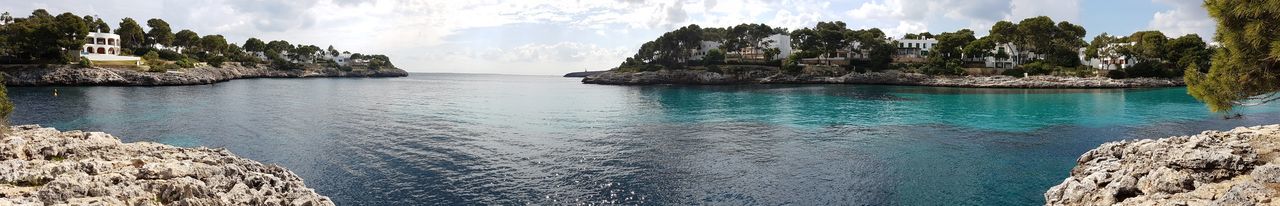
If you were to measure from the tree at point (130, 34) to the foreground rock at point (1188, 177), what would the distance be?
187 m

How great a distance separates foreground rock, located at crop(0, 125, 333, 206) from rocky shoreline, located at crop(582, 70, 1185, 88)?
125972 mm

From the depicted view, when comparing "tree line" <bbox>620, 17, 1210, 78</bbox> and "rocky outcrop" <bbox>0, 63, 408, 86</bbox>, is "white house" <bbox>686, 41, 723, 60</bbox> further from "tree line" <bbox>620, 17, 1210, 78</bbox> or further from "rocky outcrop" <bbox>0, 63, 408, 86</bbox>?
"rocky outcrop" <bbox>0, 63, 408, 86</bbox>

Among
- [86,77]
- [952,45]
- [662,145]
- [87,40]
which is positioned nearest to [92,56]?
[87,40]

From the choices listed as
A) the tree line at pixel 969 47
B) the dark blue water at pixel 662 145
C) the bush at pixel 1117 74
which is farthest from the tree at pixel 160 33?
the bush at pixel 1117 74

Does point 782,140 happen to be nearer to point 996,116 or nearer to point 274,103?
point 996,116

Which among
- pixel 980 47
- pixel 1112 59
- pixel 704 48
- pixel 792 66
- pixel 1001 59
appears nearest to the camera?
pixel 1112 59

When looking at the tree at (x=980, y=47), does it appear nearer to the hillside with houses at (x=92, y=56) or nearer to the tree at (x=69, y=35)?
the hillside with houses at (x=92, y=56)

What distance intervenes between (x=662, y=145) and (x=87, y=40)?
15654cm

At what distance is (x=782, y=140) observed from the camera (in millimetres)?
40312

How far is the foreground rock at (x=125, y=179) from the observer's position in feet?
48.9

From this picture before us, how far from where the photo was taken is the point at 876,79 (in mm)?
140750

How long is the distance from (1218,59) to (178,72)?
149m

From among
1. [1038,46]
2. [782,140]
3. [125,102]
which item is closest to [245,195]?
[782,140]

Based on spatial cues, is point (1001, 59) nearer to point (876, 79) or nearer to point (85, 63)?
point (876, 79)
